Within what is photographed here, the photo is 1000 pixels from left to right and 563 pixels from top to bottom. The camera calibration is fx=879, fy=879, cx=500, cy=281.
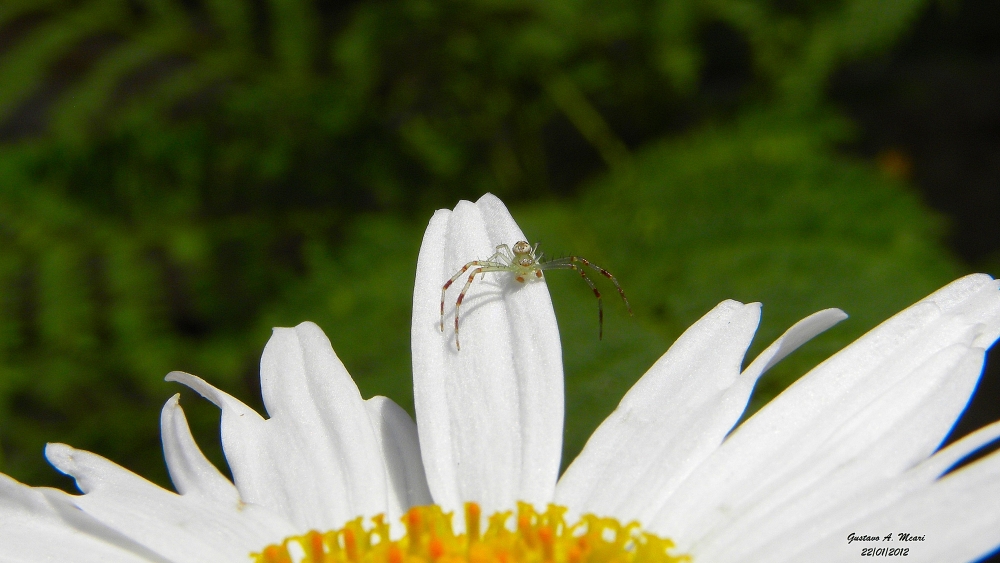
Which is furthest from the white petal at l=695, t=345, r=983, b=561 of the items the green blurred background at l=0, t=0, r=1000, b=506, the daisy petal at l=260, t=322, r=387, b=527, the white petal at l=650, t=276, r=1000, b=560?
the green blurred background at l=0, t=0, r=1000, b=506

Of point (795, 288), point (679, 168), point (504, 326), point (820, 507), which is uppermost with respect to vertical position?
point (679, 168)

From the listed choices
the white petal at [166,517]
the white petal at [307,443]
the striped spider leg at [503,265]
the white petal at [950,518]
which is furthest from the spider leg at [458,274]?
the white petal at [950,518]

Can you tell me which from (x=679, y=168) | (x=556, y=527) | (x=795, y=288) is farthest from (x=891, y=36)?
(x=556, y=527)

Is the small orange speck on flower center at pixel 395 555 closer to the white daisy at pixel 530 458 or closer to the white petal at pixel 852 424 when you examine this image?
the white daisy at pixel 530 458

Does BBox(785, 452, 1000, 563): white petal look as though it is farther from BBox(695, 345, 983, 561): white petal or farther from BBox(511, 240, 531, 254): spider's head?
BBox(511, 240, 531, 254): spider's head

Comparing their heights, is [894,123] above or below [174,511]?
above

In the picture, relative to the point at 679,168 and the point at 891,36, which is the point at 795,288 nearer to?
the point at 679,168
